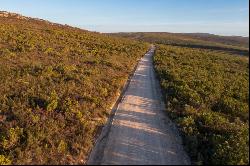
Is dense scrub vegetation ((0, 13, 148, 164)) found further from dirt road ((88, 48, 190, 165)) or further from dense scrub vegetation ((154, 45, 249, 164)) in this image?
dense scrub vegetation ((154, 45, 249, 164))

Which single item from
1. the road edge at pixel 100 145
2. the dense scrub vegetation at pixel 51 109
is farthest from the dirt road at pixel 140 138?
the dense scrub vegetation at pixel 51 109

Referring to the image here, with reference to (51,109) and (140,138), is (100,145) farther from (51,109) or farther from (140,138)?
(51,109)

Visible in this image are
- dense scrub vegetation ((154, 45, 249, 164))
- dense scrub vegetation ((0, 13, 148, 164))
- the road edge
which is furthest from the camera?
dense scrub vegetation ((0, 13, 148, 164))

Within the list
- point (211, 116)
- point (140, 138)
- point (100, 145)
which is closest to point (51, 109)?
point (100, 145)

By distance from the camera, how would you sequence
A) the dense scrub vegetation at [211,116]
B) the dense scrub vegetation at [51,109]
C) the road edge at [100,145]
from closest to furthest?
the road edge at [100,145] → the dense scrub vegetation at [211,116] → the dense scrub vegetation at [51,109]

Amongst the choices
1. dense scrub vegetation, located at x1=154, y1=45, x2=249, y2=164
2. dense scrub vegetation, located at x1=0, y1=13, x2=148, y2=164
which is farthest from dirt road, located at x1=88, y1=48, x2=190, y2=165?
dense scrub vegetation, located at x1=0, y1=13, x2=148, y2=164

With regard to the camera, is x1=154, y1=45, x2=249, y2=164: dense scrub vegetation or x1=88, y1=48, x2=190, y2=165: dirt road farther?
x1=154, y1=45, x2=249, y2=164: dense scrub vegetation

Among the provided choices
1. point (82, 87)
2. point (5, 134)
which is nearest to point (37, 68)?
point (82, 87)

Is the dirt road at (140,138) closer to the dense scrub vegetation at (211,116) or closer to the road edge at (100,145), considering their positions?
the road edge at (100,145)

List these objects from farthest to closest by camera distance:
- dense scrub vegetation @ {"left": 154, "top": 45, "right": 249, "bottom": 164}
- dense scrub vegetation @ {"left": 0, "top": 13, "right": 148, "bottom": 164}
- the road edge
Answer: dense scrub vegetation @ {"left": 0, "top": 13, "right": 148, "bottom": 164} < dense scrub vegetation @ {"left": 154, "top": 45, "right": 249, "bottom": 164} < the road edge
